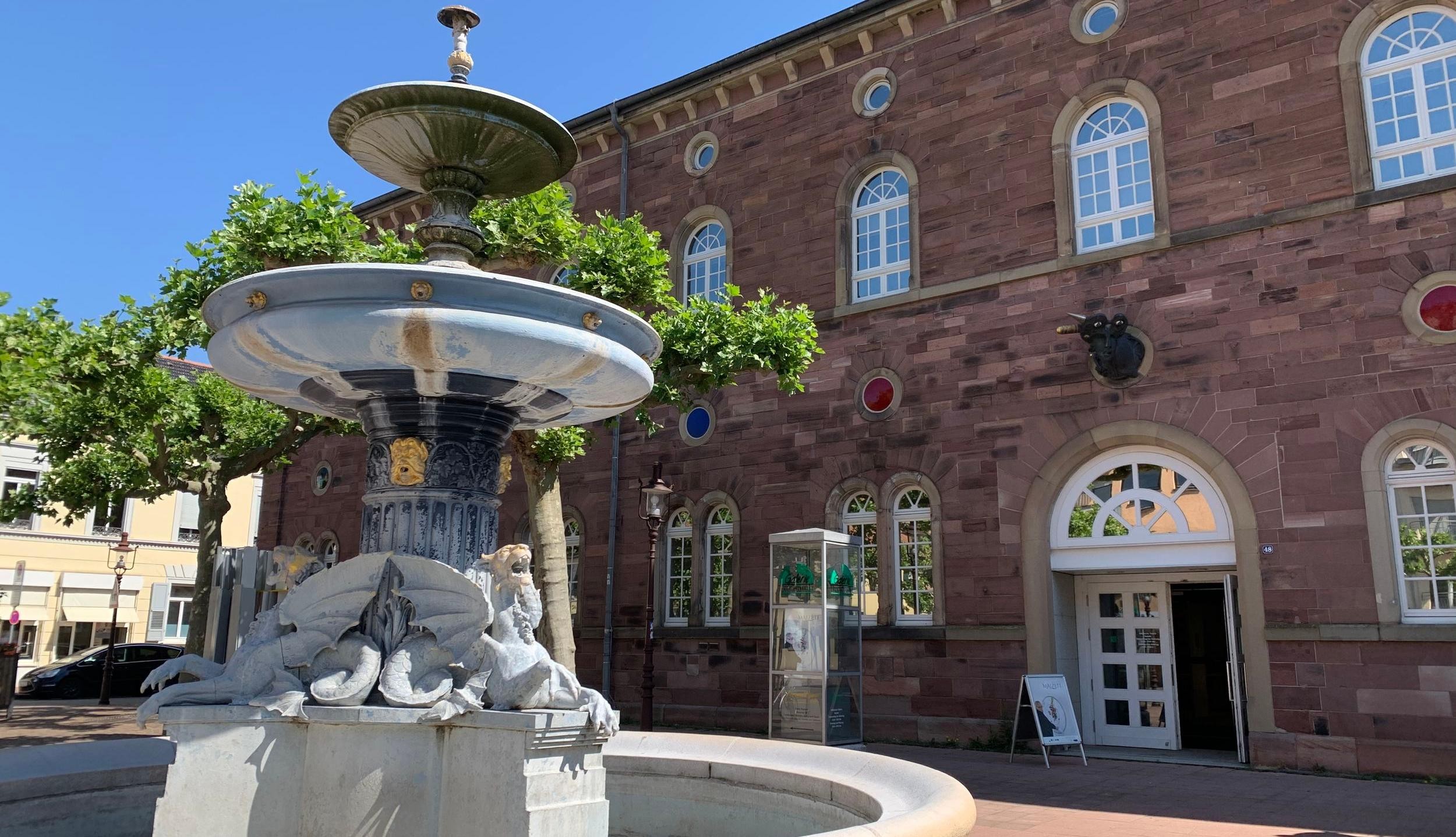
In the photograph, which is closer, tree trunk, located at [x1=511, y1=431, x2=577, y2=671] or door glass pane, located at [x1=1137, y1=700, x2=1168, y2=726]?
tree trunk, located at [x1=511, y1=431, x2=577, y2=671]

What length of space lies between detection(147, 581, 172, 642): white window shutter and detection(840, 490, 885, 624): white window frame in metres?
31.5

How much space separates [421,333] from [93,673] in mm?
24105

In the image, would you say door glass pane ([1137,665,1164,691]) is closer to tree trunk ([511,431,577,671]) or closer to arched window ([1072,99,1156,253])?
arched window ([1072,99,1156,253])

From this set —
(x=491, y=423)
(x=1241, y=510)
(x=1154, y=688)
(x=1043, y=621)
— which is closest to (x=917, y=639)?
(x=1043, y=621)

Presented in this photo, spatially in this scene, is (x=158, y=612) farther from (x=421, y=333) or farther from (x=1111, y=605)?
(x=421, y=333)

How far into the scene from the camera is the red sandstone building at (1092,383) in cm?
1180

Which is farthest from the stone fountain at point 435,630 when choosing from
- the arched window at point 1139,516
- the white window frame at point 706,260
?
the white window frame at point 706,260

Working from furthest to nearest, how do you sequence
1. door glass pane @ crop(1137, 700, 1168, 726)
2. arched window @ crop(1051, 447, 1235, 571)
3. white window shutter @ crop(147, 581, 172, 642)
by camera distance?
white window shutter @ crop(147, 581, 172, 642) < door glass pane @ crop(1137, 700, 1168, 726) < arched window @ crop(1051, 447, 1235, 571)

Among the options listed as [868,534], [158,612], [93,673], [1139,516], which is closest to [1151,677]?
[1139,516]

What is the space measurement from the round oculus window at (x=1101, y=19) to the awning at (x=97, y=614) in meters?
33.9

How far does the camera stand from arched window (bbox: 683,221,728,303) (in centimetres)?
1867

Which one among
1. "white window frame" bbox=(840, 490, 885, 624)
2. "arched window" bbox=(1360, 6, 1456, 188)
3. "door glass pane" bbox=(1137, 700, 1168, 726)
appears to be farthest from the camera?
"white window frame" bbox=(840, 490, 885, 624)

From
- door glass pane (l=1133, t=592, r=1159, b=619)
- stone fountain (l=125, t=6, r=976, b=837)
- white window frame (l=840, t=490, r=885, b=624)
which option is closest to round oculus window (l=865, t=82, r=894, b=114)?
white window frame (l=840, t=490, r=885, b=624)

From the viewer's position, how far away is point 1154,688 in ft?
44.9
